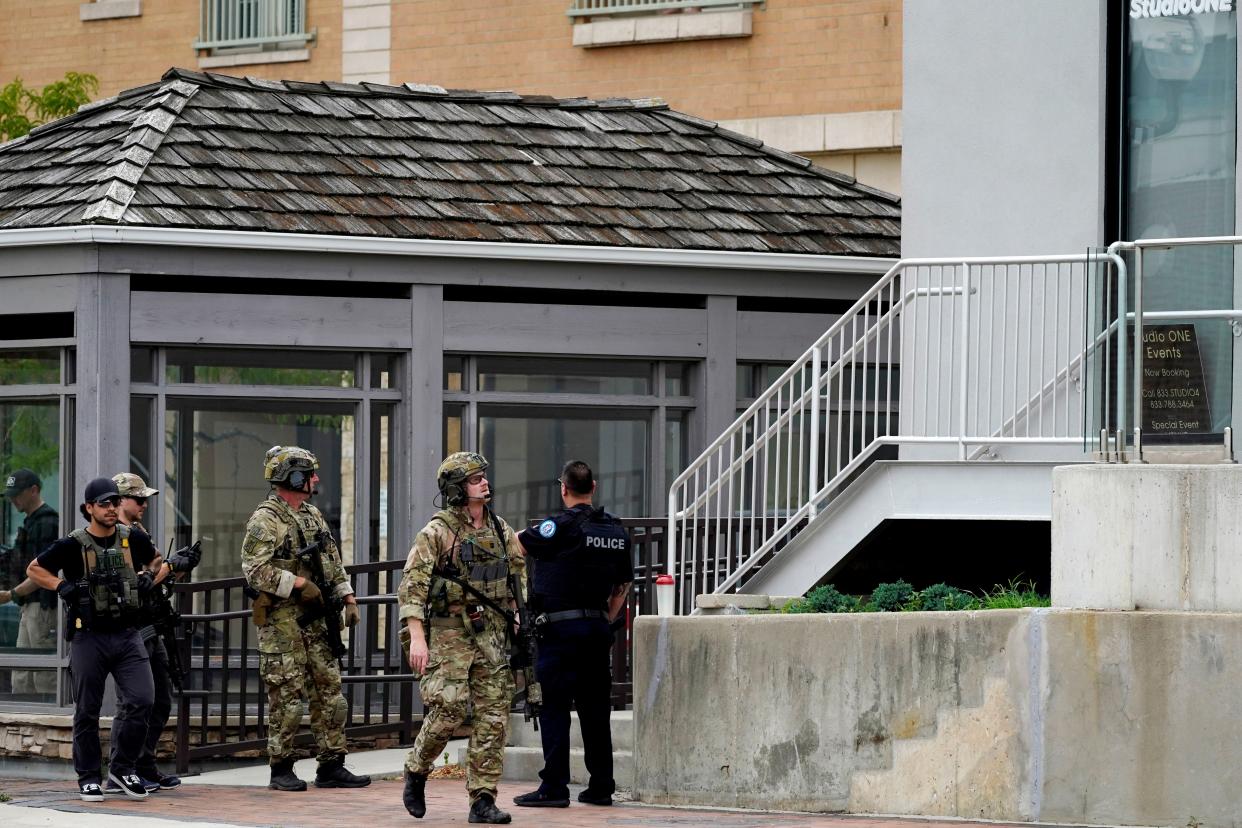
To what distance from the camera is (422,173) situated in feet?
52.0

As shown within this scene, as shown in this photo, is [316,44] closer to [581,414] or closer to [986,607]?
[581,414]

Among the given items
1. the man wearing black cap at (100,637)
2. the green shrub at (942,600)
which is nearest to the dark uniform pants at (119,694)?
the man wearing black cap at (100,637)

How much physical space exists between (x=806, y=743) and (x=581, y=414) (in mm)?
4774

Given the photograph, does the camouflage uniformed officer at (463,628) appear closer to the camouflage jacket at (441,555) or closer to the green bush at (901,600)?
the camouflage jacket at (441,555)

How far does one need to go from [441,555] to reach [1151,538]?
3.30 m

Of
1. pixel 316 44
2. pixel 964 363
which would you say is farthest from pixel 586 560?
pixel 316 44

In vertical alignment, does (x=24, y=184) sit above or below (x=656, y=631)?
above

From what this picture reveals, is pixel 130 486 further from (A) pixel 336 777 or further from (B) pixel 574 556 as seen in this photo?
(B) pixel 574 556

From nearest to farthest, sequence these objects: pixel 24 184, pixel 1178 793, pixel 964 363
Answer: pixel 1178 793 → pixel 964 363 → pixel 24 184

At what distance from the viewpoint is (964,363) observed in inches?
479

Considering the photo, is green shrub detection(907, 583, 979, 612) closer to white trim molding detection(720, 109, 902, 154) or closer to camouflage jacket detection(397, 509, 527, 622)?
camouflage jacket detection(397, 509, 527, 622)

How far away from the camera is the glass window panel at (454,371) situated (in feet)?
50.1

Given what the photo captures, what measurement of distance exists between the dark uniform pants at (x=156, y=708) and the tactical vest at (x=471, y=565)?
2.29 meters

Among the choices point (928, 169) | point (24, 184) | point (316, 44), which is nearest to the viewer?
point (928, 169)
